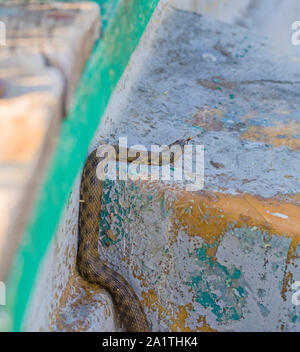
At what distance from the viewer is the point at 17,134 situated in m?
0.36

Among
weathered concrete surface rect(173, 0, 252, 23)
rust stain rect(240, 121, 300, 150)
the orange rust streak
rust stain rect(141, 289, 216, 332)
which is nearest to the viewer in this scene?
the orange rust streak

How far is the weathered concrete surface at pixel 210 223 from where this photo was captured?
3.48 ft

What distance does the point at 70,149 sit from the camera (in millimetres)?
471

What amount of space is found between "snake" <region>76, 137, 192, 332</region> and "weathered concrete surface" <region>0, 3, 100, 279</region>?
68 centimetres

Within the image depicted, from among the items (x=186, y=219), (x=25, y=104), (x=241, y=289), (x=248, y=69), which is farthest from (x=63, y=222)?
(x=248, y=69)

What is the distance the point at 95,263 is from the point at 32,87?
847 millimetres

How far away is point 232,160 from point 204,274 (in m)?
0.36

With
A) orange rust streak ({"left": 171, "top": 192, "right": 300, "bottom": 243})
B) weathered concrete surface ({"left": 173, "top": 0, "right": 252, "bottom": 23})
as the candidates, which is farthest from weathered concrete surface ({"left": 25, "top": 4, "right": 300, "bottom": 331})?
weathered concrete surface ({"left": 173, "top": 0, "right": 252, "bottom": 23})

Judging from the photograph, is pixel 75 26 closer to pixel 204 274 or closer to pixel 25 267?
pixel 25 267

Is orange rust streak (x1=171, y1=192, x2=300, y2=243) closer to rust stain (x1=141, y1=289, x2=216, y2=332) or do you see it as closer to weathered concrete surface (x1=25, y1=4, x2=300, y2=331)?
weathered concrete surface (x1=25, y1=4, x2=300, y2=331)

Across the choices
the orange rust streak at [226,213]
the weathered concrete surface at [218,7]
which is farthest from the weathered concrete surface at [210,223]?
the weathered concrete surface at [218,7]

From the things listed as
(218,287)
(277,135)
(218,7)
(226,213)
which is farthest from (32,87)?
(218,7)

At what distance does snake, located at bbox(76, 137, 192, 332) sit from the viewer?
45.6 inches

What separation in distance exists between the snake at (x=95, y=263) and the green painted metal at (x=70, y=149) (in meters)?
0.52
